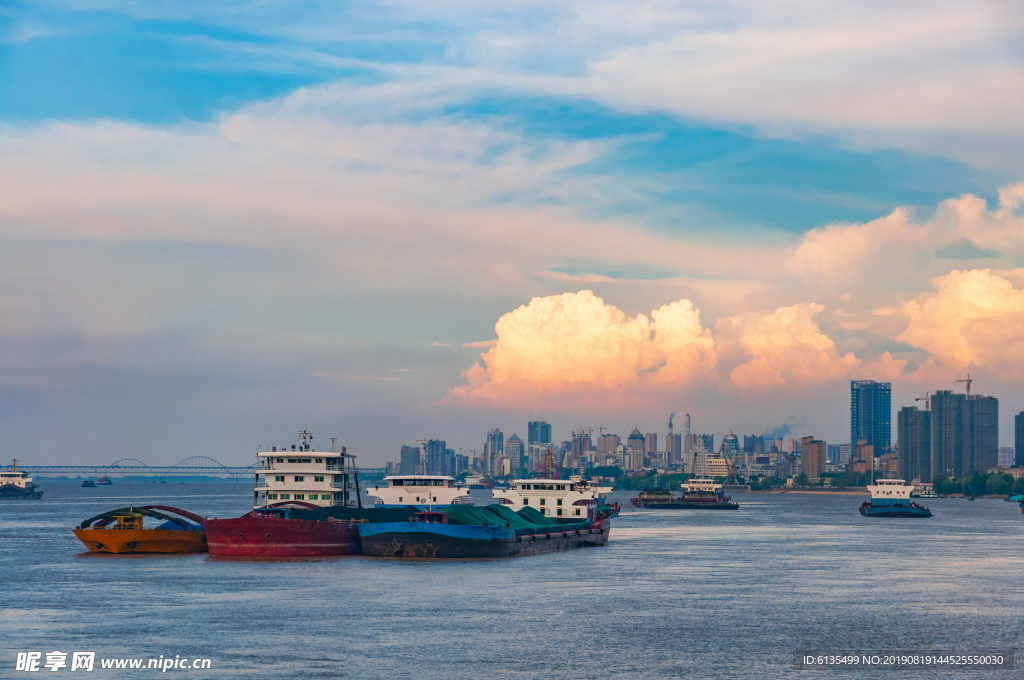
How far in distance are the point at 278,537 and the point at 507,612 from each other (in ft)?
94.7

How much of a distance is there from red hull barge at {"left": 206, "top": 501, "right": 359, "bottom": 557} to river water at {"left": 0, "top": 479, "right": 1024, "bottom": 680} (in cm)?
129

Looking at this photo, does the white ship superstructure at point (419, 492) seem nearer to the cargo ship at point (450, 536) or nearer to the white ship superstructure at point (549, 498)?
the cargo ship at point (450, 536)

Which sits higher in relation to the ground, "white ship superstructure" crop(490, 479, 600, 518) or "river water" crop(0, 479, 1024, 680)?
"white ship superstructure" crop(490, 479, 600, 518)

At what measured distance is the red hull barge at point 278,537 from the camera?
265ft

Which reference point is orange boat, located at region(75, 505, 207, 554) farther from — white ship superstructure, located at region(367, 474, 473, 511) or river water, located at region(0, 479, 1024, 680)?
white ship superstructure, located at region(367, 474, 473, 511)

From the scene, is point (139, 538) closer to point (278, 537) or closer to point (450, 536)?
point (278, 537)

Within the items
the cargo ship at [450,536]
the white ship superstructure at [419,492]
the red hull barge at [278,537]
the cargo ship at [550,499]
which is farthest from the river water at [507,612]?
the cargo ship at [550,499]

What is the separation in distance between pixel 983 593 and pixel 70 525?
115 m

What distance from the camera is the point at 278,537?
80.6 m

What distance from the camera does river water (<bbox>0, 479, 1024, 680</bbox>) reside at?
45.0 meters

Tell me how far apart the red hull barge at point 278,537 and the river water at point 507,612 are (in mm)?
1293

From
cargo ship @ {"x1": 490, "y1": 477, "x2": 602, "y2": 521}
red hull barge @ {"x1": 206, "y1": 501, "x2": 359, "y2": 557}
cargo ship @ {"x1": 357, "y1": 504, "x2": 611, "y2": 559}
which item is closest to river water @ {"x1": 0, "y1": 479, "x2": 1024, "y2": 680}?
red hull barge @ {"x1": 206, "y1": 501, "x2": 359, "y2": 557}

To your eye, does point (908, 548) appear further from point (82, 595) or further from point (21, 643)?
point (21, 643)

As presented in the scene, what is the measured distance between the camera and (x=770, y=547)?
10944 cm
